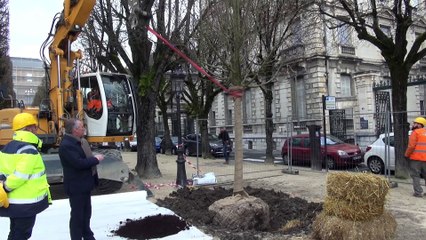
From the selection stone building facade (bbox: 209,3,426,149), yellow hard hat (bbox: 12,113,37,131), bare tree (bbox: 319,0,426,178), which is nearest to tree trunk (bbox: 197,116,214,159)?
stone building facade (bbox: 209,3,426,149)

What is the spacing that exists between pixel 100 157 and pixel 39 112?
224 inches

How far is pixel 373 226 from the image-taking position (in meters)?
5.63

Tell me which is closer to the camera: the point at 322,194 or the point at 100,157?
the point at 100,157

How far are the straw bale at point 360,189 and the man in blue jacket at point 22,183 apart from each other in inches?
146

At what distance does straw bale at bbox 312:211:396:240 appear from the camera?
220 inches

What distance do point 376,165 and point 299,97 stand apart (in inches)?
751

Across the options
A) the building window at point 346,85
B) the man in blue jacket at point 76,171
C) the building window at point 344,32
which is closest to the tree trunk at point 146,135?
the man in blue jacket at point 76,171

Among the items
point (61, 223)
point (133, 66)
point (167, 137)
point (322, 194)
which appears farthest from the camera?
point (167, 137)

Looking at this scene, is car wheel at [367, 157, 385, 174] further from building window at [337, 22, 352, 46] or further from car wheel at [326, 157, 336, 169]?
building window at [337, 22, 352, 46]

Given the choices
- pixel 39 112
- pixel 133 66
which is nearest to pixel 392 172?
pixel 133 66

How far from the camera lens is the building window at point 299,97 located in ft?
110

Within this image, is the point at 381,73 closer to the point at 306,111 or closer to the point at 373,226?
the point at 306,111

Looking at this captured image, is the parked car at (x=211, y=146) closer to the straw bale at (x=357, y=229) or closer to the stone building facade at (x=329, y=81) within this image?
the stone building facade at (x=329, y=81)

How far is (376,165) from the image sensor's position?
15258 mm
